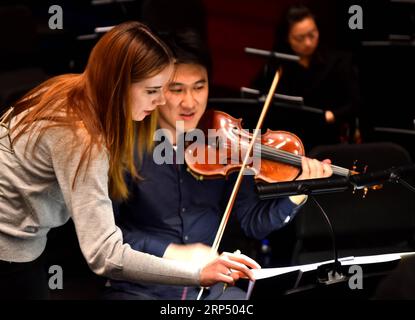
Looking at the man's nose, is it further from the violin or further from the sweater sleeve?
the sweater sleeve

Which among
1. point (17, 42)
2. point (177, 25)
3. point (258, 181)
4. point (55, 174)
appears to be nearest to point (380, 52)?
point (177, 25)

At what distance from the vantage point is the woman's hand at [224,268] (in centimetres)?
208

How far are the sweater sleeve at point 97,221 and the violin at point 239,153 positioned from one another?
0.69 meters

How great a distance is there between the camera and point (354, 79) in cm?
389

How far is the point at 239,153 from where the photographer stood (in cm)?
276

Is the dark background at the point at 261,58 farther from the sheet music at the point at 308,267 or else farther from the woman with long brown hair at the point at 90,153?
the woman with long brown hair at the point at 90,153

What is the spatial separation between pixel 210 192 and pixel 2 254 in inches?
33.0

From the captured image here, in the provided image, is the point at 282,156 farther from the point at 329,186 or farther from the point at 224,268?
the point at 224,268

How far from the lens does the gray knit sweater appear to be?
206 centimetres

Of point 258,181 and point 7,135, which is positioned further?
point 258,181

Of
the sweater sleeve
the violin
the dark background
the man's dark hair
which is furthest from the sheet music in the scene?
the dark background
